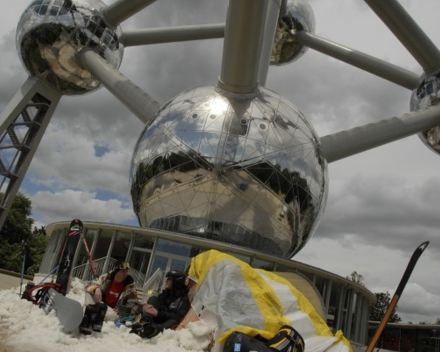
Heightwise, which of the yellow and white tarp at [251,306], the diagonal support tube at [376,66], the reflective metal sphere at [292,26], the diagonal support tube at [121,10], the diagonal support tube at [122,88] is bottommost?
the yellow and white tarp at [251,306]

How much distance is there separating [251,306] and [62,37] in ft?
31.6

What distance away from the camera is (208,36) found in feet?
41.2

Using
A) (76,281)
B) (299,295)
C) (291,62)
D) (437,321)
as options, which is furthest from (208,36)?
(437,321)

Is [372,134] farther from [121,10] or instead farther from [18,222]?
[18,222]

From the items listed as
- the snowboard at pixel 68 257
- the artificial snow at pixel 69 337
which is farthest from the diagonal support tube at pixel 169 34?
the artificial snow at pixel 69 337

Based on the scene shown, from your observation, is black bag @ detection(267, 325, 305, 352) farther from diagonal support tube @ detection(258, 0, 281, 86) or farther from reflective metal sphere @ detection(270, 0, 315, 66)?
reflective metal sphere @ detection(270, 0, 315, 66)

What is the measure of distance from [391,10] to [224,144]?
18.0 feet

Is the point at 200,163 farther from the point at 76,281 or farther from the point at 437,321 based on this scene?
the point at 437,321

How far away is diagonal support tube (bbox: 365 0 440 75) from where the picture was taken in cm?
964

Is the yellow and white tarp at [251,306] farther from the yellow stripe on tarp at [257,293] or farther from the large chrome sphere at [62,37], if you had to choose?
the large chrome sphere at [62,37]

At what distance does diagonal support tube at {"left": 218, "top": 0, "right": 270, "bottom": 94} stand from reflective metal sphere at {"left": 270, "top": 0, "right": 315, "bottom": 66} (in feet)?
26.2

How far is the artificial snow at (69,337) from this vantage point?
2.98 m

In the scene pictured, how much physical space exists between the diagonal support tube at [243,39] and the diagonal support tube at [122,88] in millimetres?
3110

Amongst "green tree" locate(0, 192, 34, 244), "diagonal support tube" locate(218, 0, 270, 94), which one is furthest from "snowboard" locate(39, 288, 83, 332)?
"green tree" locate(0, 192, 34, 244)
